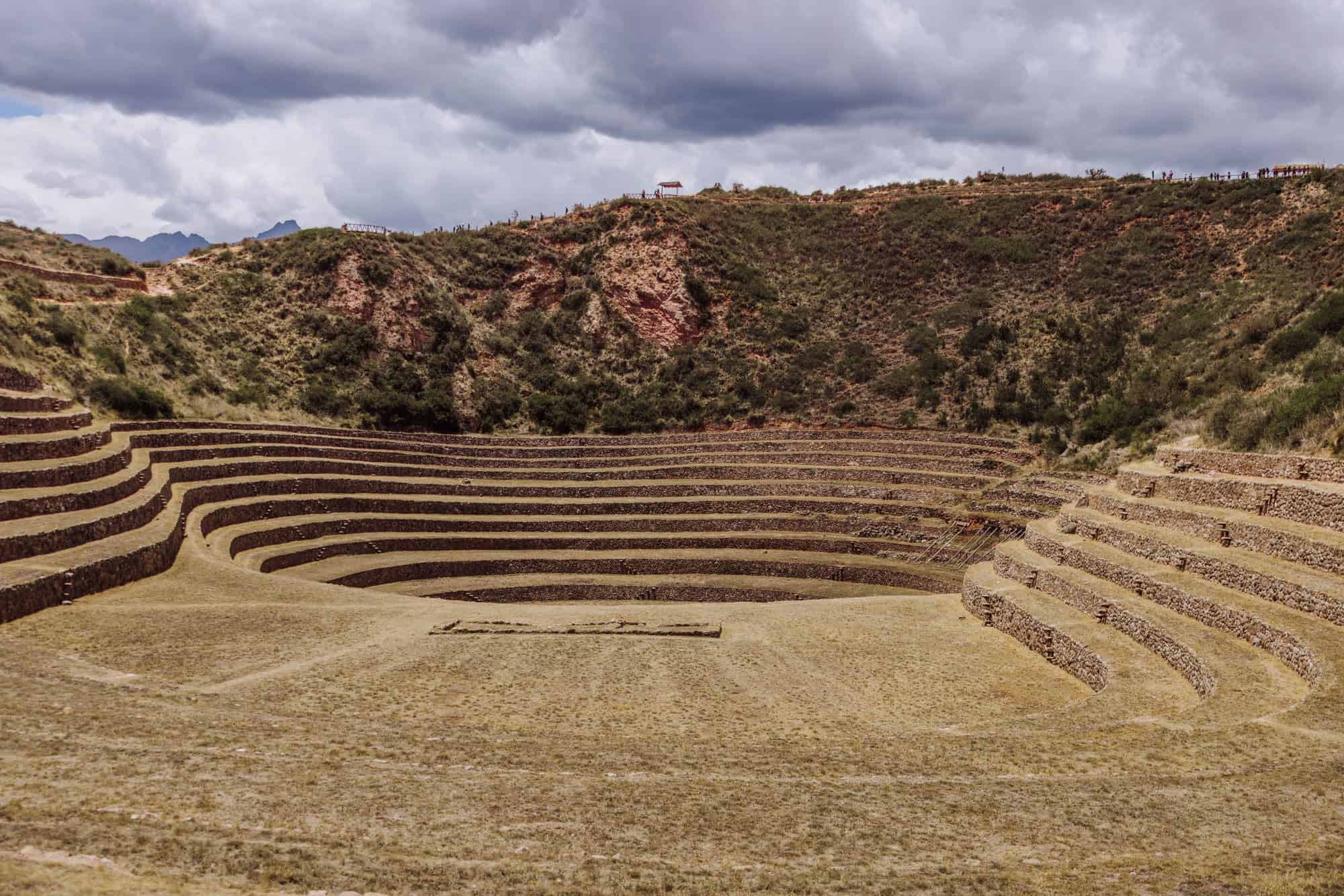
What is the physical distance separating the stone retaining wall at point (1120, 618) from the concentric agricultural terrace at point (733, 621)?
73mm

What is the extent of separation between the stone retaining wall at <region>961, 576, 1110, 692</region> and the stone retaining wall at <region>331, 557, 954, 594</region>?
6.44 metres

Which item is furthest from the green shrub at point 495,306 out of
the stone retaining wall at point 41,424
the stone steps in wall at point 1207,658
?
the stone steps in wall at point 1207,658

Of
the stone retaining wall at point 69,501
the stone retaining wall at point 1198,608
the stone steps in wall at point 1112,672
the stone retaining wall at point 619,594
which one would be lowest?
the stone retaining wall at point 619,594

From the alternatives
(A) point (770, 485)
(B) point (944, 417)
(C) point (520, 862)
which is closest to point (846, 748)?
(C) point (520, 862)

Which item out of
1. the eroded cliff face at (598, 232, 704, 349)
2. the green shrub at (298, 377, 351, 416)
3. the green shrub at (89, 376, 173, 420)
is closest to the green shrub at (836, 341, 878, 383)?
the eroded cliff face at (598, 232, 704, 349)

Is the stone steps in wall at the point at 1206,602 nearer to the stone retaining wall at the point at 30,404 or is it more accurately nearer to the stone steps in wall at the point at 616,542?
the stone steps in wall at the point at 616,542

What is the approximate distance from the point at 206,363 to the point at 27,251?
30.6ft

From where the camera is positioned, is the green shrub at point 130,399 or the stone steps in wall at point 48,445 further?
the green shrub at point 130,399

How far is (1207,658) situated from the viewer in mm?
14453

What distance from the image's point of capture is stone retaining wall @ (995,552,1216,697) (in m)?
14.5

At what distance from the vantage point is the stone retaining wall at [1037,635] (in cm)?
1636

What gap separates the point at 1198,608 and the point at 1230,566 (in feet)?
4.25

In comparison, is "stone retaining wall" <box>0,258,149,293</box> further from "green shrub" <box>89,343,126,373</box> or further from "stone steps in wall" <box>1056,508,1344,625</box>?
"stone steps in wall" <box>1056,508,1344,625</box>

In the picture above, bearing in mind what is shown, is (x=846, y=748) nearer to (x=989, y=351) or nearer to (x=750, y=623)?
(x=750, y=623)
